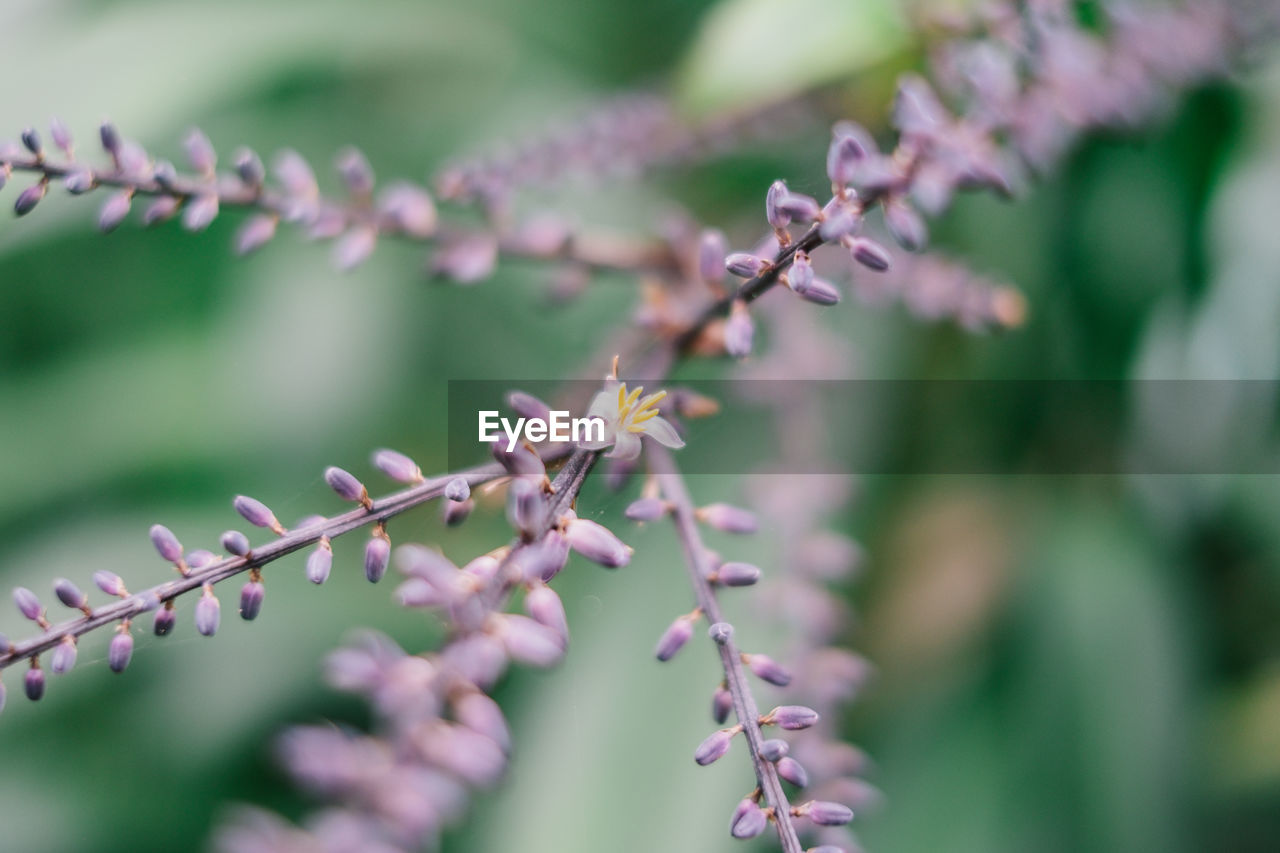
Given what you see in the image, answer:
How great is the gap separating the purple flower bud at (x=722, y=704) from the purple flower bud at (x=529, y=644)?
99 mm

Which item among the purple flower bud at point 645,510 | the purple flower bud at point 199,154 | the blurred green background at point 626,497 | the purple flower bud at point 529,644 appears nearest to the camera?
the purple flower bud at point 529,644

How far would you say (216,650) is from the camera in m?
1.00

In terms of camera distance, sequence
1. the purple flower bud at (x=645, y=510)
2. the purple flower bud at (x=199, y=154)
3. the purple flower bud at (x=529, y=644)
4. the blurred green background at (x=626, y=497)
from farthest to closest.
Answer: the blurred green background at (x=626, y=497)
the purple flower bud at (x=199, y=154)
the purple flower bud at (x=645, y=510)
the purple flower bud at (x=529, y=644)

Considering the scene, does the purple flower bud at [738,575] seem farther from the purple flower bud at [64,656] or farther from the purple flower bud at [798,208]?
the purple flower bud at [64,656]

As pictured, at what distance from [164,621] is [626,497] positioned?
1.86 ft

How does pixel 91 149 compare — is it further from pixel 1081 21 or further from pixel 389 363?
pixel 1081 21

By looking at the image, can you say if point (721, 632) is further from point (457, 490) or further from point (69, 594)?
point (69, 594)

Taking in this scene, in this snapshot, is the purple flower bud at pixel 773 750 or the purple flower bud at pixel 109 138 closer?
the purple flower bud at pixel 773 750

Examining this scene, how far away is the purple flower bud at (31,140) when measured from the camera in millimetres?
442

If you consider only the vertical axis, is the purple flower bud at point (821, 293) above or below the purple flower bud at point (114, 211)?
below

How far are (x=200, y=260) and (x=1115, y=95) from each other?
1082 mm

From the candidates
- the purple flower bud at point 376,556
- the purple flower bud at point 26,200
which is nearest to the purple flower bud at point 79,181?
the purple flower bud at point 26,200

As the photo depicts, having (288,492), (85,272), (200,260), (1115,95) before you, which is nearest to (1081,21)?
(1115,95)

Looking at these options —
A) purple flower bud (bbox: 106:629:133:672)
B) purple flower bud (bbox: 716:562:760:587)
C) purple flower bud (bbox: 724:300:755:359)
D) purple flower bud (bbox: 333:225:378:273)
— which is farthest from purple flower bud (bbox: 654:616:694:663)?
purple flower bud (bbox: 333:225:378:273)
